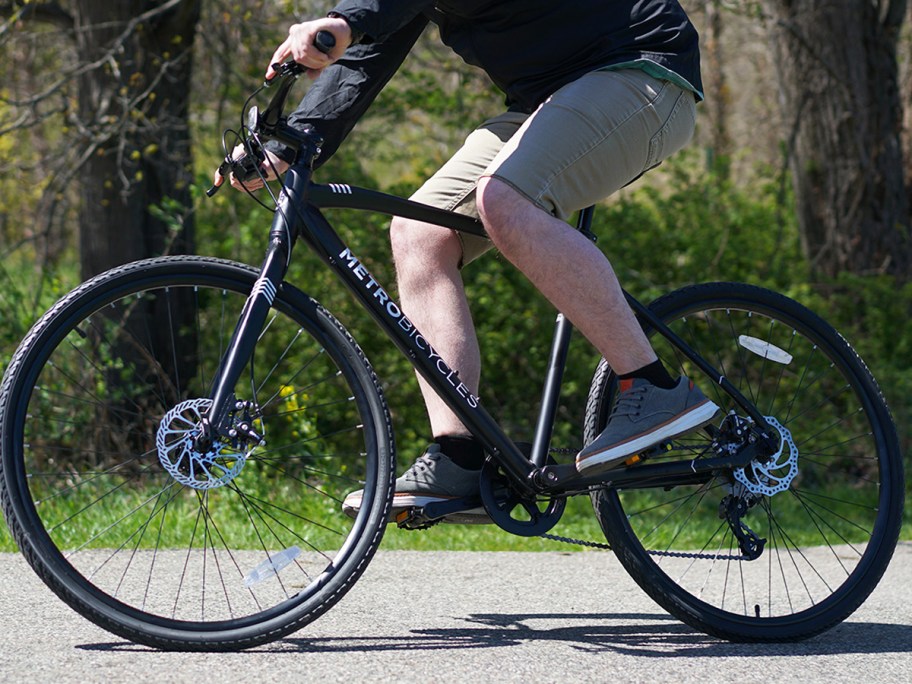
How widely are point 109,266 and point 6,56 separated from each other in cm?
189

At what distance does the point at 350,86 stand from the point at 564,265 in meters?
0.77

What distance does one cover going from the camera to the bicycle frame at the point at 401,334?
9.61 ft

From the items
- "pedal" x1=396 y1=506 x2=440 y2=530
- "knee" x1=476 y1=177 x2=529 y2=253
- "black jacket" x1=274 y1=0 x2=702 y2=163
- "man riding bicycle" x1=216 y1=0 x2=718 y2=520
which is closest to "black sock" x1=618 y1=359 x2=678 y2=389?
"man riding bicycle" x1=216 y1=0 x2=718 y2=520

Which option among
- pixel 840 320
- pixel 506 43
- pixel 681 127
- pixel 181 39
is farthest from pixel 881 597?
pixel 181 39

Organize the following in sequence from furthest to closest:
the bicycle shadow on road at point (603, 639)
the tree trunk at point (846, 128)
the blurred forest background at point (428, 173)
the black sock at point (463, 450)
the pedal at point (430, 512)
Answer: the tree trunk at point (846, 128), the blurred forest background at point (428, 173), the black sock at point (463, 450), the pedal at point (430, 512), the bicycle shadow on road at point (603, 639)

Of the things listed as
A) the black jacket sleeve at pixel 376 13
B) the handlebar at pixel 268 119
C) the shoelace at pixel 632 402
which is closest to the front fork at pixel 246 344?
the handlebar at pixel 268 119

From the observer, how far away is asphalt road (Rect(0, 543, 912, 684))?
2.76 metres

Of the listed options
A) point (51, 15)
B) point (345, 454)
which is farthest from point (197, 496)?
point (51, 15)

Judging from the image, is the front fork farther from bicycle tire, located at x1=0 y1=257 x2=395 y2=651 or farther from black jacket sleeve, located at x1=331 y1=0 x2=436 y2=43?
black jacket sleeve, located at x1=331 y1=0 x2=436 y2=43

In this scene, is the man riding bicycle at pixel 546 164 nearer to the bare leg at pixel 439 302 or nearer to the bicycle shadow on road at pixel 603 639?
the bare leg at pixel 439 302

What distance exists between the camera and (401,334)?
312cm

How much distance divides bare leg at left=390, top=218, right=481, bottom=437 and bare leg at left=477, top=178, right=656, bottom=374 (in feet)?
0.84

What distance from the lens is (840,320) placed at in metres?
8.09

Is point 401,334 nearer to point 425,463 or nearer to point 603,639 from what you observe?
point 425,463
